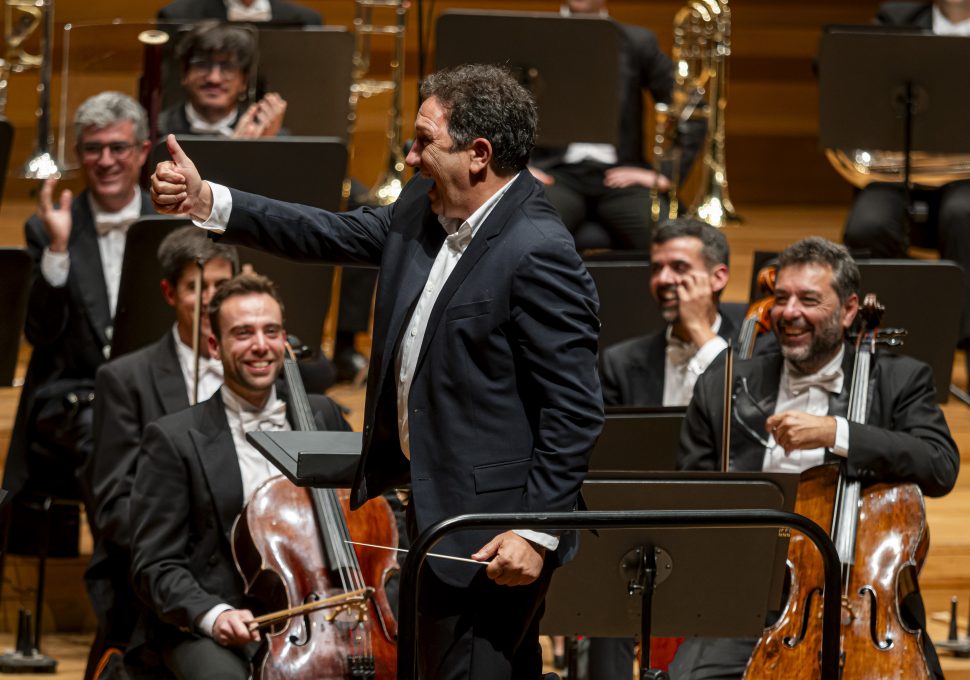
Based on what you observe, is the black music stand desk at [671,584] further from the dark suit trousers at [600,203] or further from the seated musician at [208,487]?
the dark suit trousers at [600,203]

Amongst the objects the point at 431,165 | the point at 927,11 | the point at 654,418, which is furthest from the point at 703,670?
the point at 927,11

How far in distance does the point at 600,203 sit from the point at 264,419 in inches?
87.8

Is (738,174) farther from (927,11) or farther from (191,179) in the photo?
(191,179)

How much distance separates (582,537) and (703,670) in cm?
80

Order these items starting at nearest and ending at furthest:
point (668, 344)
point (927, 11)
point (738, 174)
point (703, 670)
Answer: point (703, 670)
point (668, 344)
point (927, 11)
point (738, 174)

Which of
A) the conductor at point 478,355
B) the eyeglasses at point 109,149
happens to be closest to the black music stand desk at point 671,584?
the conductor at point 478,355

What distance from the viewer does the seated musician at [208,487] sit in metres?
3.16

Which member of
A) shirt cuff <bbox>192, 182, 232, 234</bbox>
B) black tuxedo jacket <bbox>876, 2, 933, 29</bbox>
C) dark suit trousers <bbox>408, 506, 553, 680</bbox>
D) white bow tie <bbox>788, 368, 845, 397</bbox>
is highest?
black tuxedo jacket <bbox>876, 2, 933, 29</bbox>

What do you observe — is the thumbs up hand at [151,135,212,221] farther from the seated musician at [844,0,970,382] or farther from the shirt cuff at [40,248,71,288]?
the seated musician at [844,0,970,382]

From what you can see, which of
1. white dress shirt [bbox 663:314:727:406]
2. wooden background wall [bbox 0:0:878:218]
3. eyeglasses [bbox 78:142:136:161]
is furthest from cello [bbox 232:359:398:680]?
wooden background wall [bbox 0:0:878:218]

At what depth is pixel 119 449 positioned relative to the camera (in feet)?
11.8

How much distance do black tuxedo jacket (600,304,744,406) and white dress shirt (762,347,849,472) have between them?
0.45 meters

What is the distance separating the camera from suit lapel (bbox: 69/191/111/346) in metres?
4.19

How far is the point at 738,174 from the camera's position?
281 inches
